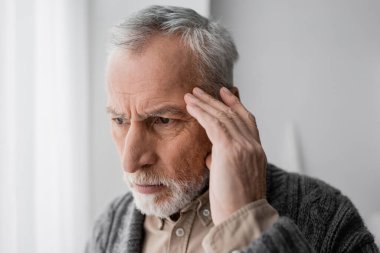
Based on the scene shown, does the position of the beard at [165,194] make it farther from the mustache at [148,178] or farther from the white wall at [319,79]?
the white wall at [319,79]

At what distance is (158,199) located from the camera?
128 centimetres

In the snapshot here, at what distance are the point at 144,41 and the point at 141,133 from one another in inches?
9.7

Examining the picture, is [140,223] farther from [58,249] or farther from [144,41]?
[58,249]

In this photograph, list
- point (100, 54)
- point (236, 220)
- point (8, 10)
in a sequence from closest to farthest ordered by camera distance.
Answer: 1. point (236, 220)
2. point (8, 10)
3. point (100, 54)

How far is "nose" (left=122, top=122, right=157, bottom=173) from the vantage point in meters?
1.20

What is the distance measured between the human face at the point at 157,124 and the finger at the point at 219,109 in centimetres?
5

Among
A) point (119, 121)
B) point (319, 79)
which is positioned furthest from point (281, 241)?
point (319, 79)

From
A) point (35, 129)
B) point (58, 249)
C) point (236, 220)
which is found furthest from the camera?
point (58, 249)

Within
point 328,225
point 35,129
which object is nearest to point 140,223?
point 328,225

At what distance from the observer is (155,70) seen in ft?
3.97

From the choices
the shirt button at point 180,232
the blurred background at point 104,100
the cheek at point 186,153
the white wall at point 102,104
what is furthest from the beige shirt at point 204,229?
the white wall at point 102,104

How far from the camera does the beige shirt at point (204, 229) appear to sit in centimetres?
106

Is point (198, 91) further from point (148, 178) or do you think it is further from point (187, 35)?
point (148, 178)

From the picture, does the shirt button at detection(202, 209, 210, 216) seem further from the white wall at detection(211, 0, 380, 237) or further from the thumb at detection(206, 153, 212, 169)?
the white wall at detection(211, 0, 380, 237)
